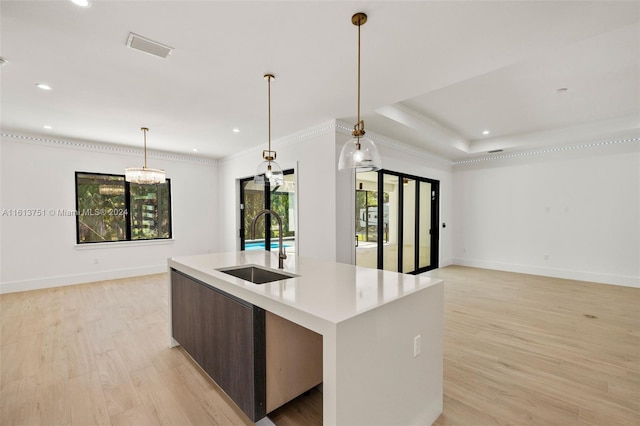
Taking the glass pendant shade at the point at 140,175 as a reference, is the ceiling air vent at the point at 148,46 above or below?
above

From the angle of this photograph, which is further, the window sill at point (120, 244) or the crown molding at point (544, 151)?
the window sill at point (120, 244)

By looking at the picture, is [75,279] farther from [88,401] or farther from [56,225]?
[88,401]

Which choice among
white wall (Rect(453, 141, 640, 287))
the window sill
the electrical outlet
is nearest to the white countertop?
the electrical outlet

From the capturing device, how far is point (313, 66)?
2664 millimetres

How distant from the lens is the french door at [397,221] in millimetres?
4973

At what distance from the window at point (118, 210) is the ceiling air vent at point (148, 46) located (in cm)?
432

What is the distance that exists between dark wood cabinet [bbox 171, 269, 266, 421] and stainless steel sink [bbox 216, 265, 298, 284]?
0.94 feet

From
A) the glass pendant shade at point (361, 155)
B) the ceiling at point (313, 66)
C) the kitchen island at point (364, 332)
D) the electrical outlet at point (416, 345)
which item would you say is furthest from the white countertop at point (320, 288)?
the ceiling at point (313, 66)

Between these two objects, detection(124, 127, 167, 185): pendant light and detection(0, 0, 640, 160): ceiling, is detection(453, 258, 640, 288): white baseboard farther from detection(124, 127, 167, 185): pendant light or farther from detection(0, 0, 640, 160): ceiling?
detection(124, 127, 167, 185): pendant light

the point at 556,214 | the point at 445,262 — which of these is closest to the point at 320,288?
the point at 445,262

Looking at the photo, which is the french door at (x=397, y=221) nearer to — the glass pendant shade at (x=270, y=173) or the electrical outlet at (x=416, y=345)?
the glass pendant shade at (x=270, y=173)

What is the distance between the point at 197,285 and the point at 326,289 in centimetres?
119

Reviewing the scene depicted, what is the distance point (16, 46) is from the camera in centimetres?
233

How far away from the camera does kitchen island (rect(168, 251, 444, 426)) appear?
126 cm
